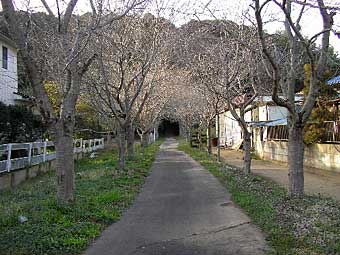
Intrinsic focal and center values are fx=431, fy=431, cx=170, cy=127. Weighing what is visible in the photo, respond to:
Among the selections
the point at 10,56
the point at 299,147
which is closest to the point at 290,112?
the point at 299,147

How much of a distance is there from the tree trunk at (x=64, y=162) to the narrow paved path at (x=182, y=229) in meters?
1.28

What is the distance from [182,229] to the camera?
24.9 feet

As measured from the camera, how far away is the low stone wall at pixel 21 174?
14.0 meters

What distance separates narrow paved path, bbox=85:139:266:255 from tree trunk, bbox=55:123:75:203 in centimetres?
128

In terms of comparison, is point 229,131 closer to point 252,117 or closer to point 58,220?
point 252,117

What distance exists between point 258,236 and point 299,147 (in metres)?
3.26

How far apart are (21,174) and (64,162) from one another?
7.79 m

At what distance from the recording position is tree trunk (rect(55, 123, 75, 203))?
28.3ft

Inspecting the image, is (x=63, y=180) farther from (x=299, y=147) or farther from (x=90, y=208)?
(x=299, y=147)

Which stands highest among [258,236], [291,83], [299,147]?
[291,83]

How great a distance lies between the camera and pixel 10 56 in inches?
1025

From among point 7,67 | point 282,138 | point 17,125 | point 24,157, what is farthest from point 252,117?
point 24,157

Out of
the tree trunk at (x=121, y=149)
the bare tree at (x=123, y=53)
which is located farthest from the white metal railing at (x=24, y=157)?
the tree trunk at (x=121, y=149)

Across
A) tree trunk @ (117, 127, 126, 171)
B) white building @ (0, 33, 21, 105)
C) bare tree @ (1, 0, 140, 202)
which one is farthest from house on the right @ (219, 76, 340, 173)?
white building @ (0, 33, 21, 105)
